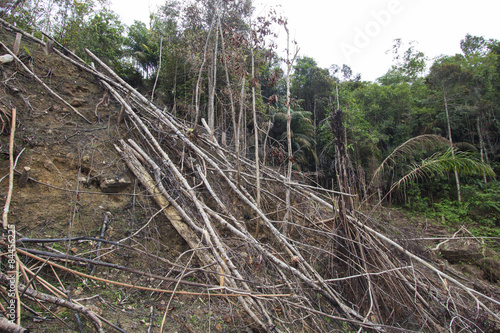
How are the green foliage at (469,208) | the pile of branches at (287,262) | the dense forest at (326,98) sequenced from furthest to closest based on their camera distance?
the green foliage at (469,208), the dense forest at (326,98), the pile of branches at (287,262)

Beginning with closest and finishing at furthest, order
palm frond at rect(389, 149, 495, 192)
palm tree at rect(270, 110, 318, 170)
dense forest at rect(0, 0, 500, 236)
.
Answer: palm frond at rect(389, 149, 495, 192) → dense forest at rect(0, 0, 500, 236) → palm tree at rect(270, 110, 318, 170)

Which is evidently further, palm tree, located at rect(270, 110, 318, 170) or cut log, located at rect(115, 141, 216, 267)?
palm tree, located at rect(270, 110, 318, 170)

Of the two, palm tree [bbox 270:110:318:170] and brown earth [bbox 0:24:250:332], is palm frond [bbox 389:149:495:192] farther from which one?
palm tree [bbox 270:110:318:170]

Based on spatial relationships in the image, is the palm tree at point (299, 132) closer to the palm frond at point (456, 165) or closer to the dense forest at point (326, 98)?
the dense forest at point (326, 98)

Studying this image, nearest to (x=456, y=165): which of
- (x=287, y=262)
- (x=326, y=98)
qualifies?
(x=287, y=262)

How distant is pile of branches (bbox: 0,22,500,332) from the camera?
2.06 metres

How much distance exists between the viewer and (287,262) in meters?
2.82

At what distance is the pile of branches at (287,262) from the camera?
2061mm

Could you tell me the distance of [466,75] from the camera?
1122 centimetres

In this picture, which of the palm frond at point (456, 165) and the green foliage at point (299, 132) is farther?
the green foliage at point (299, 132)

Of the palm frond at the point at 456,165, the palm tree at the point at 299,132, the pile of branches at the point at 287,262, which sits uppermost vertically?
the palm tree at the point at 299,132

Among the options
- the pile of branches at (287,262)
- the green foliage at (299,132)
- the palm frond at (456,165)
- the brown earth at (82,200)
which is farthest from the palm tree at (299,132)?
the brown earth at (82,200)

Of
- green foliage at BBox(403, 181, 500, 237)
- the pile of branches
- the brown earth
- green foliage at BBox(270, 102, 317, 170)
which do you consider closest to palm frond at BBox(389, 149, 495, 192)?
the pile of branches

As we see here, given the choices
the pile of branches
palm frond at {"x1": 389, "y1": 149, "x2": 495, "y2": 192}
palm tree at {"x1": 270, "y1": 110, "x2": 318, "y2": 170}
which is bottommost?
the pile of branches
